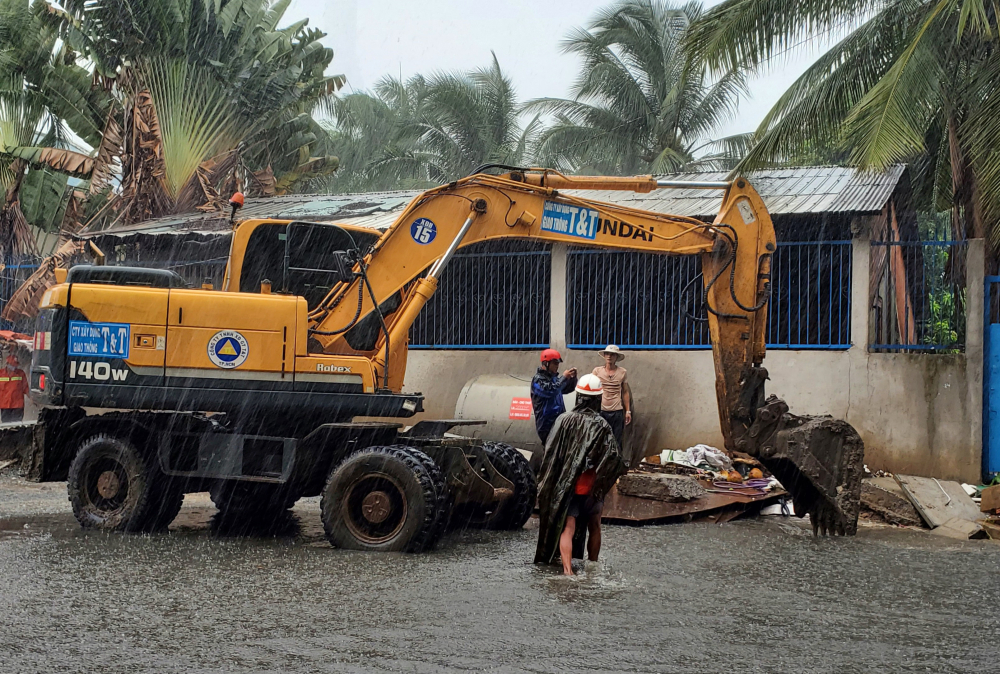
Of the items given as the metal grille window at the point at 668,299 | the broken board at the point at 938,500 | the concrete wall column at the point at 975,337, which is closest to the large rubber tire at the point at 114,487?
the metal grille window at the point at 668,299

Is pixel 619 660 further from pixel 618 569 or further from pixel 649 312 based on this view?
pixel 649 312

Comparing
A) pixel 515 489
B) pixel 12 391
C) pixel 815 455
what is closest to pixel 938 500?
pixel 815 455

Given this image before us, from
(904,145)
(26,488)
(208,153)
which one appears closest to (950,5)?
(904,145)

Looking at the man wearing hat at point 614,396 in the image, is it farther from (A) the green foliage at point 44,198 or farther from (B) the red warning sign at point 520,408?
(A) the green foliage at point 44,198

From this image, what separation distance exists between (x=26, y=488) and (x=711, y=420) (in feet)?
29.4

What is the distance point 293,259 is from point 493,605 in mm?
4599

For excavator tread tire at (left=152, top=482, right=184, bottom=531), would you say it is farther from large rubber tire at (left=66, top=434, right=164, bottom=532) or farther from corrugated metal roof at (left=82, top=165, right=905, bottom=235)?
corrugated metal roof at (left=82, top=165, right=905, bottom=235)

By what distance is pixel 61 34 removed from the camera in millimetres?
22953

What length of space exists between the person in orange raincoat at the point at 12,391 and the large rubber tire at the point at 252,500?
924cm

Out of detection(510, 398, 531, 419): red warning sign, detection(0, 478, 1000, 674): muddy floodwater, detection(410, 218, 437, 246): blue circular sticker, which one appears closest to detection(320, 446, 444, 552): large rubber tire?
detection(0, 478, 1000, 674): muddy floodwater

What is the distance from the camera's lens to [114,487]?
992 centimetres

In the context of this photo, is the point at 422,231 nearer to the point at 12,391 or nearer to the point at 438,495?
the point at 438,495

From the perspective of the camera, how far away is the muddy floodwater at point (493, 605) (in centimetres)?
529

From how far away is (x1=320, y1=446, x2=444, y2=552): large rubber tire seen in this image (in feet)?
28.1
